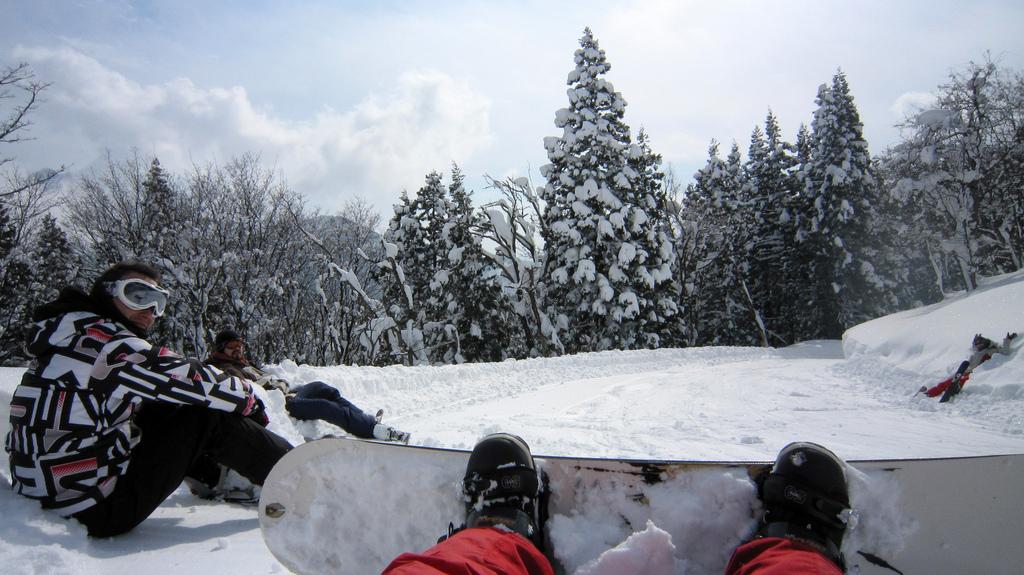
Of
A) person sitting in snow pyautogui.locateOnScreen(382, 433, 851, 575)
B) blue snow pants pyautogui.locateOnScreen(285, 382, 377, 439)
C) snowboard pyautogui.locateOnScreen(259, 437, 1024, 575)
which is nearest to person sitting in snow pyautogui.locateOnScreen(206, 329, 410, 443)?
blue snow pants pyautogui.locateOnScreen(285, 382, 377, 439)

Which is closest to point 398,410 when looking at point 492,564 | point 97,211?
point 492,564

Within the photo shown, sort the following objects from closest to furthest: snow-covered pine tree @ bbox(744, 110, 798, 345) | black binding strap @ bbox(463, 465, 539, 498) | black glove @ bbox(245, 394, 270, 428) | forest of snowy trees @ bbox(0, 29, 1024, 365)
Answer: black binding strap @ bbox(463, 465, 539, 498) < black glove @ bbox(245, 394, 270, 428) < forest of snowy trees @ bbox(0, 29, 1024, 365) < snow-covered pine tree @ bbox(744, 110, 798, 345)

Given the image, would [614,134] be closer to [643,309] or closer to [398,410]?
[643,309]

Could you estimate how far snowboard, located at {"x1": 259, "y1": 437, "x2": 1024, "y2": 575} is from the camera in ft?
6.68

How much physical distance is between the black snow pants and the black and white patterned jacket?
3.6 inches

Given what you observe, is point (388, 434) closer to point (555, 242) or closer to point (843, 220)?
point (555, 242)

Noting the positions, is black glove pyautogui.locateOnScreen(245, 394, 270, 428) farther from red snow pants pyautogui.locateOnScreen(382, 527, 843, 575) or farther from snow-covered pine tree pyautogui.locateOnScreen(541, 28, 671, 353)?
snow-covered pine tree pyautogui.locateOnScreen(541, 28, 671, 353)

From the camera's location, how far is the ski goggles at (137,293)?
94.0 inches

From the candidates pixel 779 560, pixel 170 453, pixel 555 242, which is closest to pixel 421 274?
pixel 555 242

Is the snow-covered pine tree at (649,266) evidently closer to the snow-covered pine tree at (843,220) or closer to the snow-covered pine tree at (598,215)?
the snow-covered pine tree at (598,215)

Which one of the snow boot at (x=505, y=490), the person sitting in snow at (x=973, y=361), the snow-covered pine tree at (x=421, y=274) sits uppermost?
the snow-covered pine tree at (x=421, y=274)

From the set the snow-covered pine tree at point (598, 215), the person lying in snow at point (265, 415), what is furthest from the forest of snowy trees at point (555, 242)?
the person lying in snow at point (265, 415)

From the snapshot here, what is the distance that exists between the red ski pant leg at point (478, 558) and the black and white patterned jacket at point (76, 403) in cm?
164

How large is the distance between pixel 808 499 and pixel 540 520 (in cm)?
99
